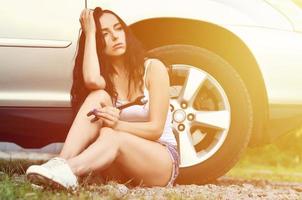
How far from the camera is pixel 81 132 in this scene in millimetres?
4004

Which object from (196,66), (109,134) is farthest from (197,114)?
(109,134)

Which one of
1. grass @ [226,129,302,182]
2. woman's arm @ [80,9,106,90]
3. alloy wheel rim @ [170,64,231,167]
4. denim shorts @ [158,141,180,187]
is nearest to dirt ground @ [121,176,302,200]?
denim shorts @ [158,141,180,187]

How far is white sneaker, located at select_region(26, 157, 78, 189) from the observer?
12.0 feet

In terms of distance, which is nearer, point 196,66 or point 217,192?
point 217,192

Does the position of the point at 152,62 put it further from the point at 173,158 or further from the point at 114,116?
the point at 173,158

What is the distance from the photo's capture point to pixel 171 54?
4434mm

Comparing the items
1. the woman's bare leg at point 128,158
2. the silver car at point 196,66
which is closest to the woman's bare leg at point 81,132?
the woman's bare leg at point 128,158

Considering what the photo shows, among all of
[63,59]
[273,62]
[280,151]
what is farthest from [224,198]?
[280,151]

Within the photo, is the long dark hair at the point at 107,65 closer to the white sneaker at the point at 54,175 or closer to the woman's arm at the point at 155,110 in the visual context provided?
the woman's arm at the point at 155,110

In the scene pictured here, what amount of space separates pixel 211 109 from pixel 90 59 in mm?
705

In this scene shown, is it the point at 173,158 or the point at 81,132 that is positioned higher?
the point at 81,132

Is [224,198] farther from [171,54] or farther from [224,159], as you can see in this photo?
[171,54]

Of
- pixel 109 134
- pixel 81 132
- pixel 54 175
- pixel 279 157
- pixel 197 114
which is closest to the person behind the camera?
pixel 54 175

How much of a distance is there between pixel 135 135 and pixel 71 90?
1.61ft
